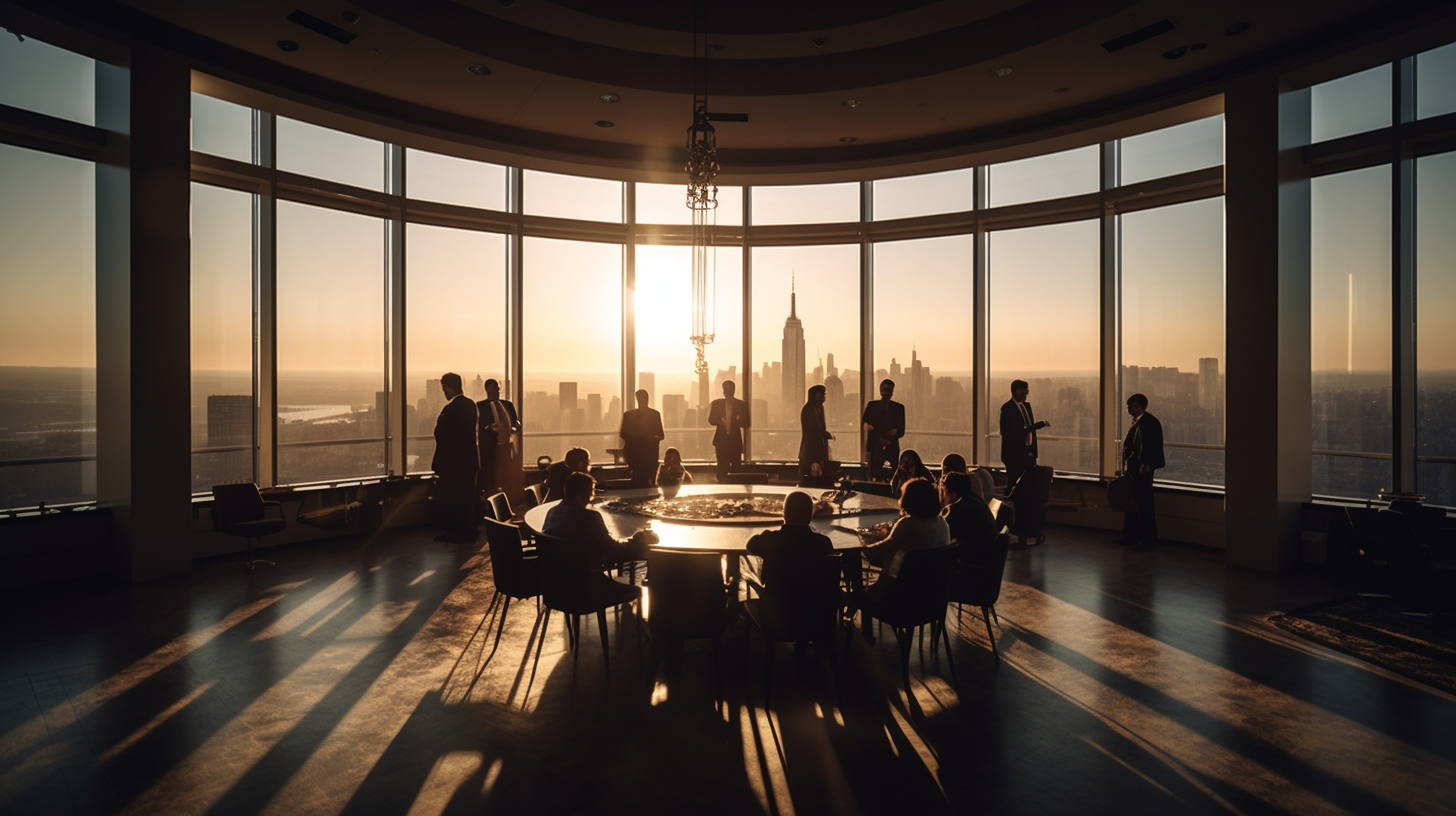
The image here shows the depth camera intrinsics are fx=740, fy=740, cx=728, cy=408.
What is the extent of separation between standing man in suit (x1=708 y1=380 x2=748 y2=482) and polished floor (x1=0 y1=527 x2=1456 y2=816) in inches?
177

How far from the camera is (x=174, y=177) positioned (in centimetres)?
653

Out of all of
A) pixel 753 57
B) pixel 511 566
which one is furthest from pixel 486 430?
pixel 753 57

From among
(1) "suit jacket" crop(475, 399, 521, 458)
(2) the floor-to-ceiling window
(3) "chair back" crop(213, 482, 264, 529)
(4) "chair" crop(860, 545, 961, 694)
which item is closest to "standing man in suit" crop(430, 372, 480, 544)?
(1) "suit jacket" crop(475, 399, 521, 458)

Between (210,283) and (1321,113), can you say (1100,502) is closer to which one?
(1321,113)

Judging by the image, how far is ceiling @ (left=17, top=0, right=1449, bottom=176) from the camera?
6039 millimetres

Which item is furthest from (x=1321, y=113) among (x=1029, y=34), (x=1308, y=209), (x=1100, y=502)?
(x=1100, y=502)

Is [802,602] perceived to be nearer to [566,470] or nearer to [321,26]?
[566,470]

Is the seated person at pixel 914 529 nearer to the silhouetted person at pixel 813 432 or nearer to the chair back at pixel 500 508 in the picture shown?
the chair back at pixel 500 508

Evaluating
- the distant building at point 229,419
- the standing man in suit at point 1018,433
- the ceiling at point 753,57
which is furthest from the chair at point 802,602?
the distant building at point 229,419

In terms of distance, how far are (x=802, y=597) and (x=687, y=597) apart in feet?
2.03

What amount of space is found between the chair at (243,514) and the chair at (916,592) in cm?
570

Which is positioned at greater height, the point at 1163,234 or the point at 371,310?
the point at 1163,234

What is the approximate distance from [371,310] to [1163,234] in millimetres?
9486

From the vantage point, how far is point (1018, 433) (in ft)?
28.1
